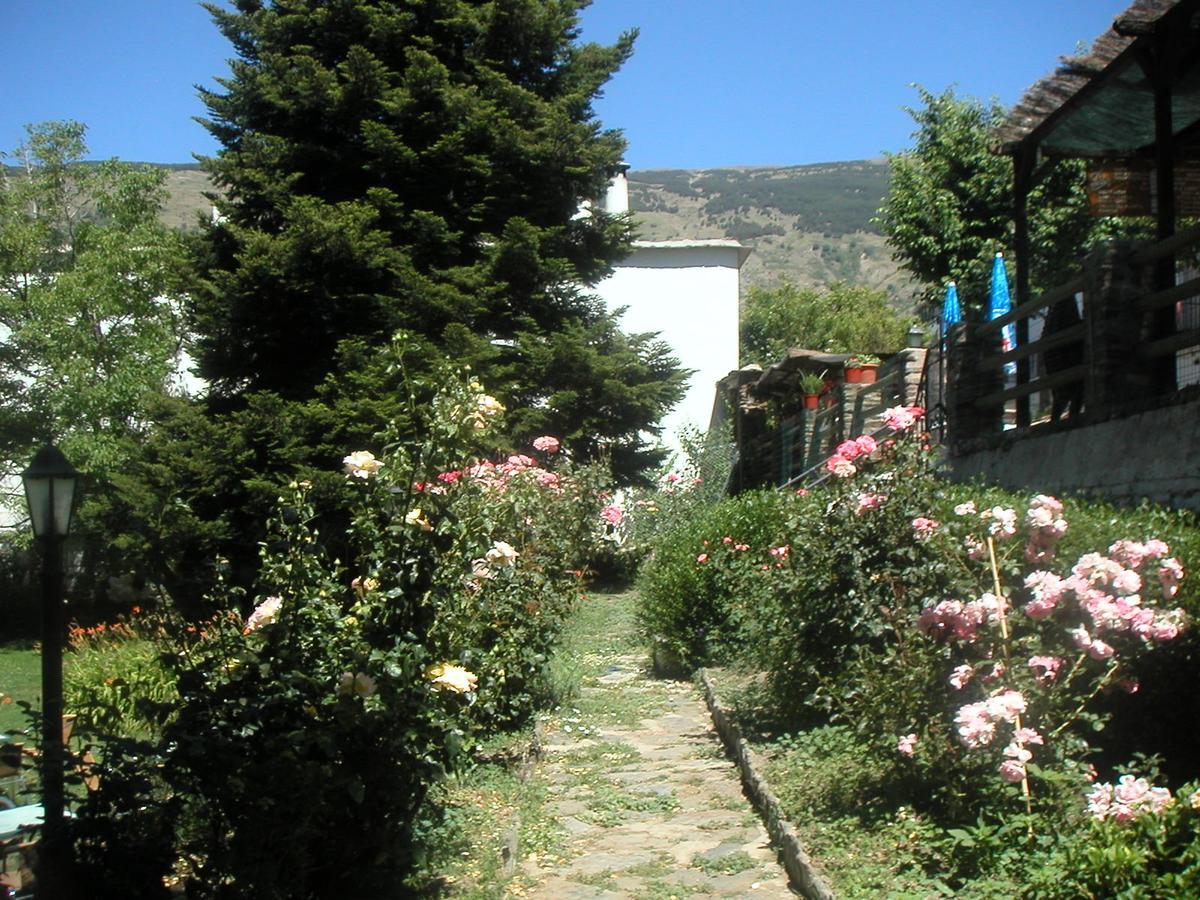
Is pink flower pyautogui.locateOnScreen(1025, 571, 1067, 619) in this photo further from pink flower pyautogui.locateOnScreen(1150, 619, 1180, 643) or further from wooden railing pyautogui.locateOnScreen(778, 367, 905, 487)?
wooden railing pyautogui.locateOnScreen(778, 367, 905, 487)

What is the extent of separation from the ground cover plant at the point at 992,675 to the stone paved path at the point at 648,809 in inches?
18.4

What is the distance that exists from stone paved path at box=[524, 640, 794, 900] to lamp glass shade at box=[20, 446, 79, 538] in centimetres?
320

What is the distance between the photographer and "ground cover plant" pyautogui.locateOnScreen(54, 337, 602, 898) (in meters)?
4.68

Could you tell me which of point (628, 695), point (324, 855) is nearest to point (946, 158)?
point (628, 695)

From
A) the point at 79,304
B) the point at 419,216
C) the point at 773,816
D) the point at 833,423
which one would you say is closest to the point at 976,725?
the point at 773,816

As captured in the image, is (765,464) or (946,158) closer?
(946,158)

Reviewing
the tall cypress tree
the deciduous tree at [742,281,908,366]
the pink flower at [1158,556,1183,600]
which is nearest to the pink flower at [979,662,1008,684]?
the pink flower at [1158,556,1183,600]

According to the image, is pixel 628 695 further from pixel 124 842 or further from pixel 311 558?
pixel 124 842

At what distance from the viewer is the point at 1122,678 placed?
512cm

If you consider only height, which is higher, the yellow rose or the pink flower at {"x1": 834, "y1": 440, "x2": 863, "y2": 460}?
the pink flower at {"x1": 834, "y1": 440, "x2": 863, "y2": 460}

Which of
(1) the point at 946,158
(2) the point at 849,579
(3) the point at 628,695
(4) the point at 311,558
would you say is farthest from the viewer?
(1) the point at 946,158

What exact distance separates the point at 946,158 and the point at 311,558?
18094 millimetres

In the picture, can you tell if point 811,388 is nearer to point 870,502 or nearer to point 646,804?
point 870,502

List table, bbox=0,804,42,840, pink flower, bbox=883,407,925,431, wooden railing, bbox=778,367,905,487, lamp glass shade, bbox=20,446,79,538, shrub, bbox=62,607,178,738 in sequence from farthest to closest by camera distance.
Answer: wooden railing, bbox=778,367,905,487, table, bbox=0,804,42,840, pink flower, bbox=883,407,925,431, shrub, bbox=62,607,178,738, lamp glass shade, bbox=20,446,79,538
